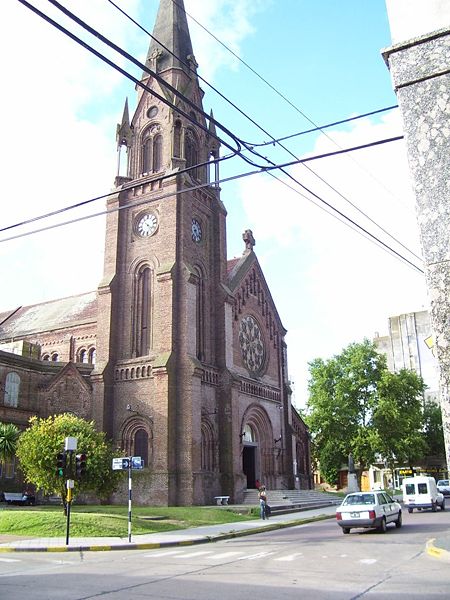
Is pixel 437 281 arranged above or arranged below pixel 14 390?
below

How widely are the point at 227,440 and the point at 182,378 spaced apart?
18.1 feet

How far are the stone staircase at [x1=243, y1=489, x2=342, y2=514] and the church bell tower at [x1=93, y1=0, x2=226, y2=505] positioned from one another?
518 centimetres

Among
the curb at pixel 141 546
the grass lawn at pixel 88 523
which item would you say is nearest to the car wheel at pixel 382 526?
the curb at pixel 141 546

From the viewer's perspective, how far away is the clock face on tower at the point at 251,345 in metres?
42.9

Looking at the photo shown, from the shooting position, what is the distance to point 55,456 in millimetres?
26172

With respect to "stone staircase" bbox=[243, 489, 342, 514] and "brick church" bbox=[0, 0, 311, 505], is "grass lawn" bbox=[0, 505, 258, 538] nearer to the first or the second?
"brick church" bbox=[0, 0, 311, 505]

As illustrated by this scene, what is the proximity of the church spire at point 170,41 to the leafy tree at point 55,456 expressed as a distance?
27.0 m

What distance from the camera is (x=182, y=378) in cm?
3456

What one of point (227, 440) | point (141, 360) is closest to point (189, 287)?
Result: point (141, 360)

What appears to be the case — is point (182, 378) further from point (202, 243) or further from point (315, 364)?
point (315, 364)

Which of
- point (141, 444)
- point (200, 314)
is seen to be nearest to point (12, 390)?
point (141, 444)

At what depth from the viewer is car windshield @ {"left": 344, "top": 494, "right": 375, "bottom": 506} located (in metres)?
20.9

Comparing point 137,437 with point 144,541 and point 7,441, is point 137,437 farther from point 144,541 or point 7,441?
point 144,541

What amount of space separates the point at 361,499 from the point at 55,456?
532 inches
